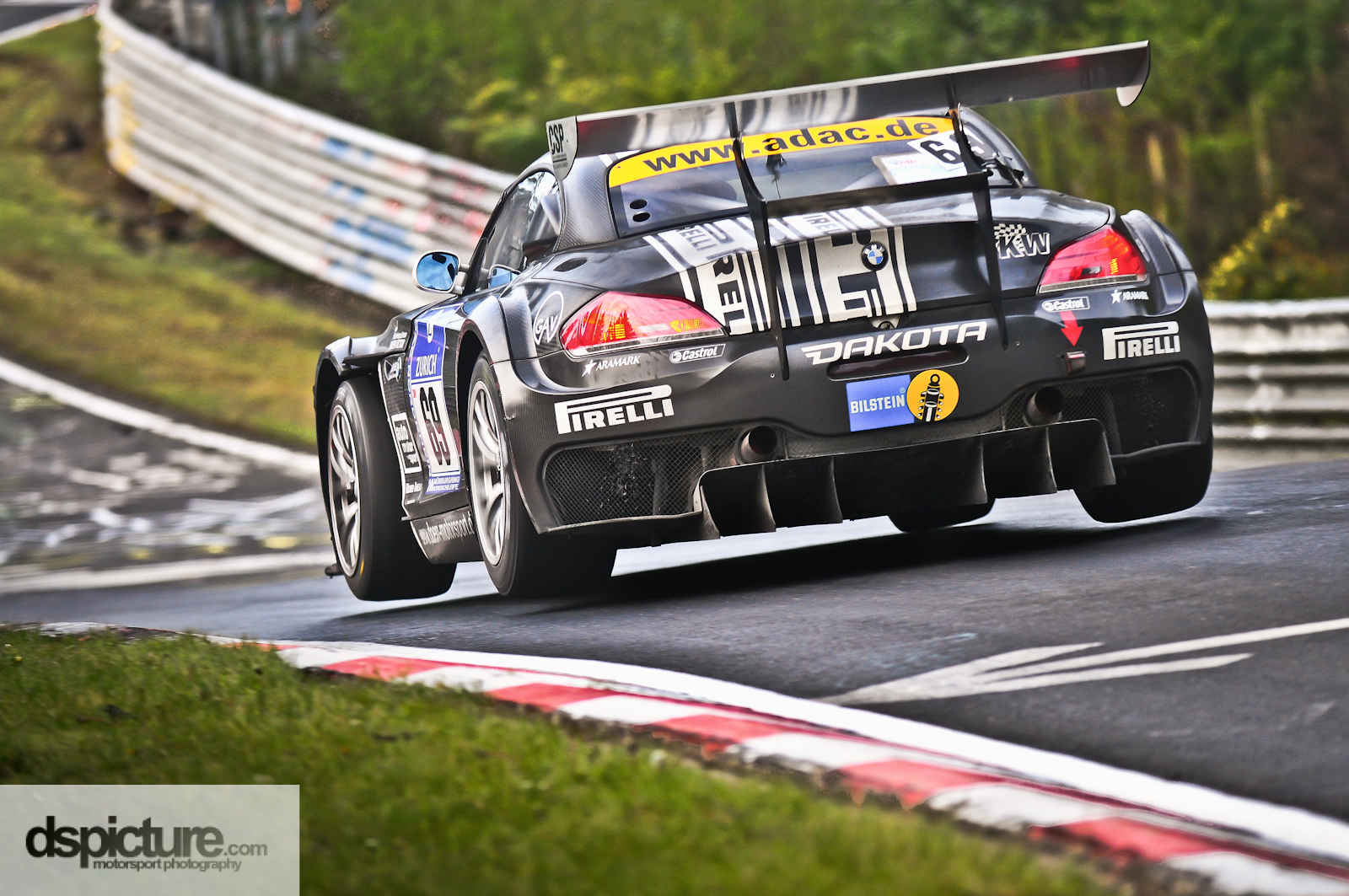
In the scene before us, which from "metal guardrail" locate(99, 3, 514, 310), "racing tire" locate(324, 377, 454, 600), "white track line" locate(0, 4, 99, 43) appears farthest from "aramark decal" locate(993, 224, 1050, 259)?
"white track line" locate(0, 4, 99, 43)

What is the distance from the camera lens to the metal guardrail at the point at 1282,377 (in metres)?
12.2

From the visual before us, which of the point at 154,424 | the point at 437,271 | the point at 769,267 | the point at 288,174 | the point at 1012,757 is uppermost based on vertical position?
the point at 288,174

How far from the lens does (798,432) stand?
612cm

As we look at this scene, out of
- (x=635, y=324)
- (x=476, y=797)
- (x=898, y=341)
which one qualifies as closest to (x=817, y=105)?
(x=898, y=341)

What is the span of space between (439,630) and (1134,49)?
2.98 metres

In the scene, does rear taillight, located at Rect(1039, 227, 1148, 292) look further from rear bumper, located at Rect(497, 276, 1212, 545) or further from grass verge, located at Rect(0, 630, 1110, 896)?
grass verge, located at Rect(0, 630, 1110, 896)

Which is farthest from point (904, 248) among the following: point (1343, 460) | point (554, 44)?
point (554, 44)

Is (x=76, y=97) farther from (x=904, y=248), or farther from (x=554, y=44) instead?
(x=904, y=248)

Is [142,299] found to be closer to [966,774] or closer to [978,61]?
[978,61]

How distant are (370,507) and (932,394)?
267 cm

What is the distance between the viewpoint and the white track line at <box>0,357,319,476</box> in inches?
567

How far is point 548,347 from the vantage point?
20.5 feet

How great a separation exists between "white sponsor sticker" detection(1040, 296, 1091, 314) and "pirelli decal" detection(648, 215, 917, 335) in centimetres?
44

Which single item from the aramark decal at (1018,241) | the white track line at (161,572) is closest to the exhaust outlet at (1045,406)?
the aramark decal at (1018,241)
